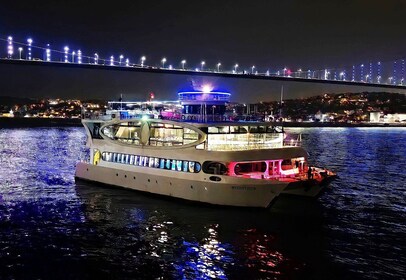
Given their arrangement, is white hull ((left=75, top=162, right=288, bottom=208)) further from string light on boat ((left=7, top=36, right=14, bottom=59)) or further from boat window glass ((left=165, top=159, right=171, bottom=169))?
string light on boat ((left=7, top=36, right=14, bottom=59))

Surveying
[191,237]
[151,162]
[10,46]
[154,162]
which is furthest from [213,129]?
[10,46]

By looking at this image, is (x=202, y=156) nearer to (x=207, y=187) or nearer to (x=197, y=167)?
(x=197, y=167)

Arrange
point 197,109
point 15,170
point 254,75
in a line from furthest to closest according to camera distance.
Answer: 1. point 254,75
2. point 15,170
3. point 197,109

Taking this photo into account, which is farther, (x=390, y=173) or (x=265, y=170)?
(x=390, y=173)

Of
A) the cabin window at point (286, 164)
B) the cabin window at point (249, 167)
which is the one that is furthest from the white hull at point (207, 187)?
the cabin window at point (286, 164)

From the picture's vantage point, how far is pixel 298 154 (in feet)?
77.9

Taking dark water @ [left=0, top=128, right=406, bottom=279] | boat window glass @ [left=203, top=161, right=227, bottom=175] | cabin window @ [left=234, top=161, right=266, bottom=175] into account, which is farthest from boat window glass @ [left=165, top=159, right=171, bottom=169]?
cabin window @ [left=234, top=161, right=266, bottom=175]

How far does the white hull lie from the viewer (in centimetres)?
2091

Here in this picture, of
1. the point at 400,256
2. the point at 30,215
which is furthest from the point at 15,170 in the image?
the point at 400,256

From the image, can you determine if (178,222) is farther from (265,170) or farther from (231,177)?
(265,170)

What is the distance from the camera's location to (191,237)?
1784 cm

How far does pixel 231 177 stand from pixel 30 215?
30.8 ft

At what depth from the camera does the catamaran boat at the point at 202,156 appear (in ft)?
70.1

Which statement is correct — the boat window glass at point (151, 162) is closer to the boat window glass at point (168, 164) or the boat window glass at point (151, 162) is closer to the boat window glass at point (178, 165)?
Answer: the boat window glass at point (168, 164)
